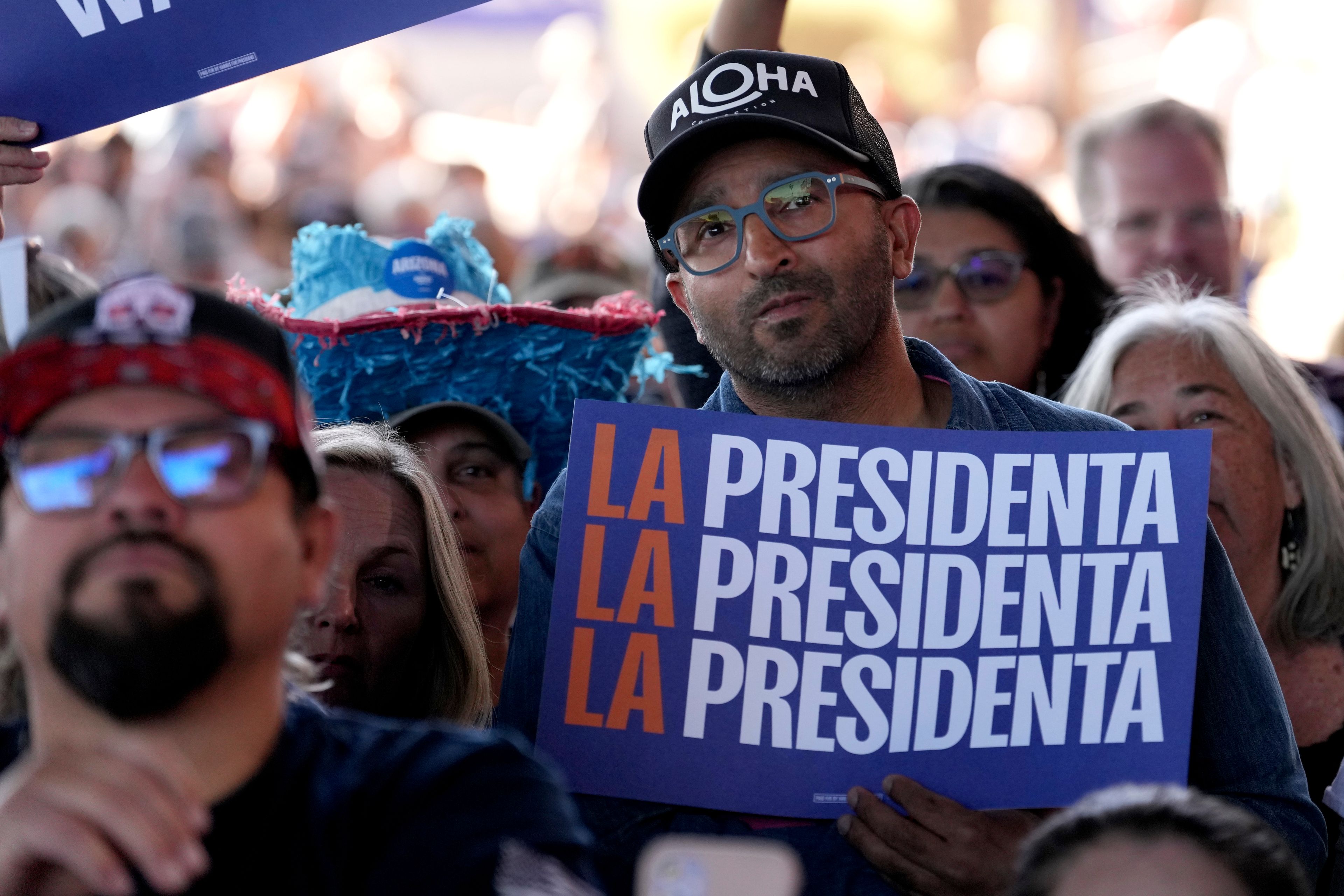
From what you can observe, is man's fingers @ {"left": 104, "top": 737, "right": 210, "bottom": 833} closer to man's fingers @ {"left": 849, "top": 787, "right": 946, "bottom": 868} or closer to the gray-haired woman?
man's fingers @ {"left": 849, "top": 787, "right": 946, "bottom": 868}

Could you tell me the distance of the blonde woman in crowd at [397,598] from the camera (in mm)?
2275

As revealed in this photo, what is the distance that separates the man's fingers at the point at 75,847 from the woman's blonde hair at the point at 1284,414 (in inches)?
81.6

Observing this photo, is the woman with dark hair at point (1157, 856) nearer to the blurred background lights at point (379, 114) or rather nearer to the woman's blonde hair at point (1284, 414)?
the woman's blonde hair at point (1284, 414)

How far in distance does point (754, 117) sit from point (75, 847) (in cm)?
143

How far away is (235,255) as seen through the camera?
6699 mm

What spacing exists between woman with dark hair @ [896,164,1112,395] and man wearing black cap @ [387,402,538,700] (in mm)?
987

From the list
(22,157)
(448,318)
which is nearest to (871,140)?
(448,318)

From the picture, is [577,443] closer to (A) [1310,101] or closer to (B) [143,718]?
(B) [143,718]

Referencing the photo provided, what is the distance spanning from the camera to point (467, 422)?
2.76m

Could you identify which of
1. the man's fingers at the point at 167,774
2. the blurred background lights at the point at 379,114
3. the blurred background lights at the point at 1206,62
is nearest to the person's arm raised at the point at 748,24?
the man's fingers at the point at 167,774

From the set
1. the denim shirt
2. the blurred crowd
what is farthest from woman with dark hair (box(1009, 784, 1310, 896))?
the denim shirt

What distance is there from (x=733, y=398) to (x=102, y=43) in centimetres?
113

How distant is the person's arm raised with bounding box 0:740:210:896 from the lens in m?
1.21

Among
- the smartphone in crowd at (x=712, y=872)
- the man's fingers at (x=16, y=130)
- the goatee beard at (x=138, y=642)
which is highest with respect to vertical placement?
the man's fingers at (x=16, y=130)
